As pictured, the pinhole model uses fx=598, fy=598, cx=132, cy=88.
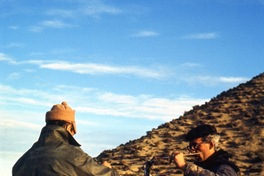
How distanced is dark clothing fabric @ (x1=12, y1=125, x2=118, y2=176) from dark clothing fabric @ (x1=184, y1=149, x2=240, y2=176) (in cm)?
104

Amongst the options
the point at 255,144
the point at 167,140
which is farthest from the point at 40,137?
the point at 167,140

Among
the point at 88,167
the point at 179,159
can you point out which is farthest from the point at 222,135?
the point at 88,167

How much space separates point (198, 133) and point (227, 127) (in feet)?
119

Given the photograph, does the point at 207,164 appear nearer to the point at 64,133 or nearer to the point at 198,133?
the point at 198,133

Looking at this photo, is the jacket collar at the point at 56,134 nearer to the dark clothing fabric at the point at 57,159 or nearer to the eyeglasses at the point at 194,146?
the dark clothing fabric at the point at 57,159

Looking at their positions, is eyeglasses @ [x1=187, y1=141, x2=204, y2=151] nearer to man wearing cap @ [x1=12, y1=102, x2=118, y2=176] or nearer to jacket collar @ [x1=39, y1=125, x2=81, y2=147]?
man wearing cap @ [x1=12, y1=102, x2=118, y2=176]

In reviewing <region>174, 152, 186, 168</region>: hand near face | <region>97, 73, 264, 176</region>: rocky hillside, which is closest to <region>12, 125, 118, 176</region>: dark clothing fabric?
<region>174, 152, 186, 168</region>: hand near face

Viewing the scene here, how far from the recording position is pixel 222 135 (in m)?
39.4

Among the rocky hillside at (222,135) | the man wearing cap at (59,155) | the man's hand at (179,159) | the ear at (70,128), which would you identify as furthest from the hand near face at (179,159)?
the rocky hillside at (222,135)

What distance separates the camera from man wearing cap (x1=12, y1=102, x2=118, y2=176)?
481 cm

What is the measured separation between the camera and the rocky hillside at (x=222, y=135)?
32969 mm

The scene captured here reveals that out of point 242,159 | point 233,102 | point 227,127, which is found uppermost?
point 233,102

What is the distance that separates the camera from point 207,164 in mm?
5980

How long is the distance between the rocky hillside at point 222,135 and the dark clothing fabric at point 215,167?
77.8 feet
